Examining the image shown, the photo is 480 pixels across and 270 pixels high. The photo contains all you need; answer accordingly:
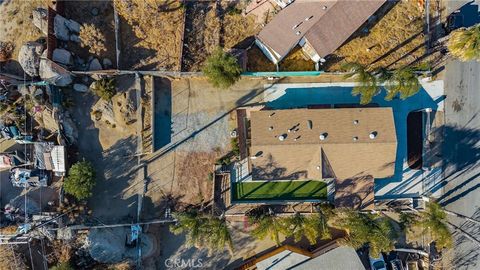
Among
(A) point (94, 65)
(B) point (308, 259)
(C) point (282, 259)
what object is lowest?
(C) point (282, 259)

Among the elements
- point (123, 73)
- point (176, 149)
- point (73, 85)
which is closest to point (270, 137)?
point (176, 149)

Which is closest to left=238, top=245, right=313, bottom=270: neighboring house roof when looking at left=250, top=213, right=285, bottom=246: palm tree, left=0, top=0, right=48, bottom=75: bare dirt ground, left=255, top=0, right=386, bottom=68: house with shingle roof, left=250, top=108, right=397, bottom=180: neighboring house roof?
left=250, top=213, right=285, bottom=246: palm tree

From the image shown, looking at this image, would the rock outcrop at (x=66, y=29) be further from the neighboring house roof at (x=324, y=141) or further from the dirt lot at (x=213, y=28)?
the neighboring house roof at (x=324, y=141)

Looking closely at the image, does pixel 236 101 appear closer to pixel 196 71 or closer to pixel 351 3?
pixel 196 71

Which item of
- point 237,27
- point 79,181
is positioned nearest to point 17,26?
point 79,181

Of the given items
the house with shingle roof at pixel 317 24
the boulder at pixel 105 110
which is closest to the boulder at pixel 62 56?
the boulder at pixel 105 110

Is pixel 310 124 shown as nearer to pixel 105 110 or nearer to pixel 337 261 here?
pixel 337 261
